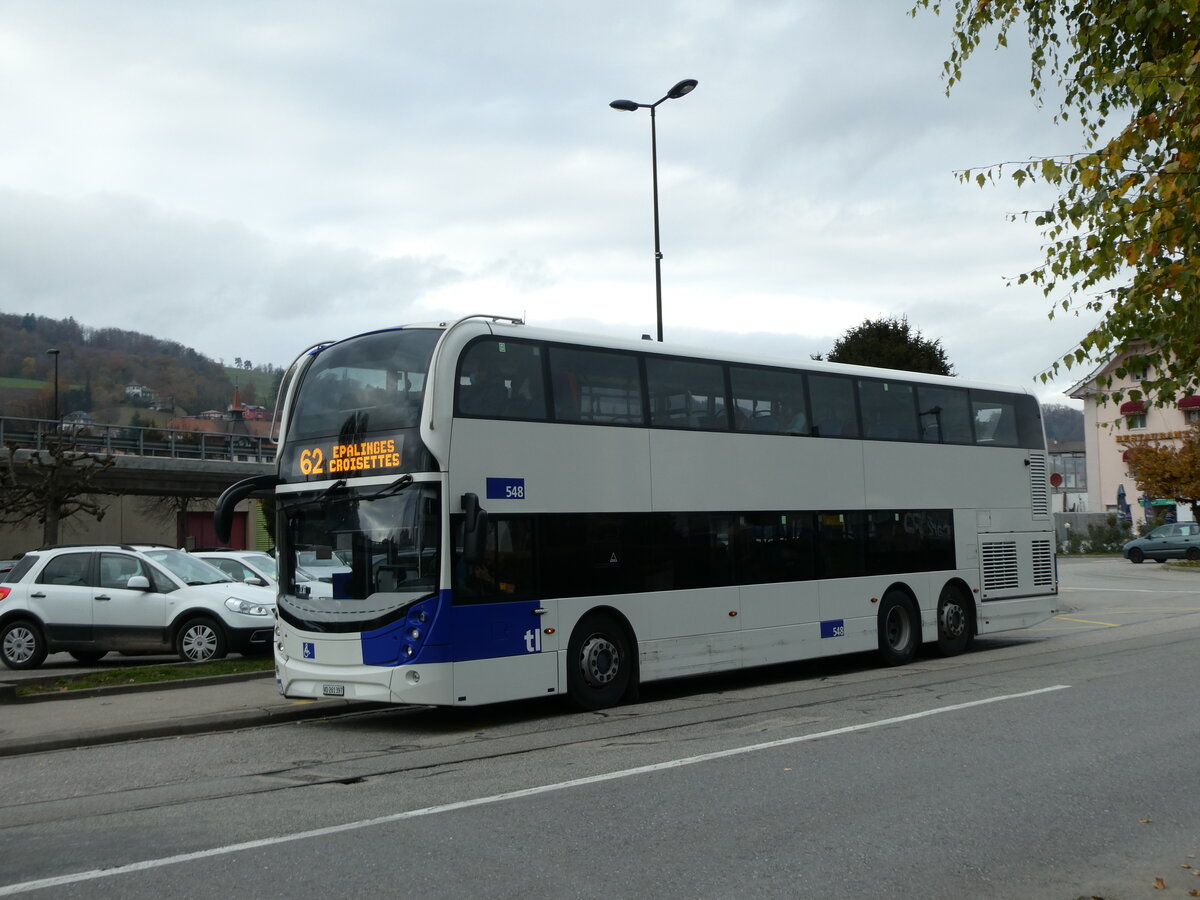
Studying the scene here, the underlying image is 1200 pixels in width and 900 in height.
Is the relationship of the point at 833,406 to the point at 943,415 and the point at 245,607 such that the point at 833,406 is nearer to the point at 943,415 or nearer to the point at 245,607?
the point at 943,415

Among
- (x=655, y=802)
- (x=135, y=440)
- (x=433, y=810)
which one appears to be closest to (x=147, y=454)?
(x=135, y=440)

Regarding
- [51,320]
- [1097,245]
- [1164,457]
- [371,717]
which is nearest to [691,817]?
[1097,245]

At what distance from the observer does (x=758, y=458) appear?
14.6 metres

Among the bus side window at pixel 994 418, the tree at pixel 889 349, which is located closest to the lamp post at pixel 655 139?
the bus side window at pixel 994 418

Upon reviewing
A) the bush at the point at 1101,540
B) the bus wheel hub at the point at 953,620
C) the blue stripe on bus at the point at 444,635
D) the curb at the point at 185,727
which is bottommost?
the curb at the point at 185,727

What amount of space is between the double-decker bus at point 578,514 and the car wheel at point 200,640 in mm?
4847

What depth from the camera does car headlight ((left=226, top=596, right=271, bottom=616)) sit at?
659 inches

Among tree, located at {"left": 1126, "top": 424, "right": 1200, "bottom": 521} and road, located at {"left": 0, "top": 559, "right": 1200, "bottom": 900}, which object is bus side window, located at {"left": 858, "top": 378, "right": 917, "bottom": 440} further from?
tree, located at {"left": 1126, "top": 424, "right": 1200, "bottom": 521}

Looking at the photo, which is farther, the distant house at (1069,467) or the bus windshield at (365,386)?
the distant house at (1069,467)

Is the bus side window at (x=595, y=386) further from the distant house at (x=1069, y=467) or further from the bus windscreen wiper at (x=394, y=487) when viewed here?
the distant house at (x=1069, y=467)

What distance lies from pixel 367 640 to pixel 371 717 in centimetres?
187

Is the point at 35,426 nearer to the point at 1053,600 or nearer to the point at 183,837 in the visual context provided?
the point at 1053,600

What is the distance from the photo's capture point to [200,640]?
16.7 m

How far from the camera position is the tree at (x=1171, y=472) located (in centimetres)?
4931
